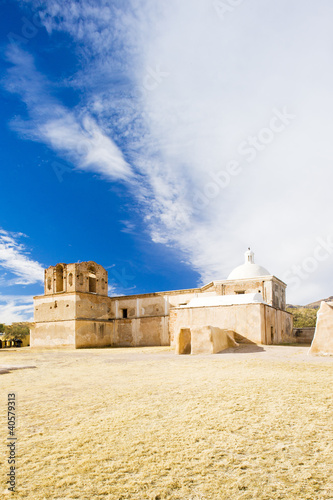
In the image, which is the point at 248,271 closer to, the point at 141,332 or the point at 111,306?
the point at 141,332

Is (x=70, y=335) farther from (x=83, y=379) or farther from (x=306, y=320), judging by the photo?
(x=306, y=320)

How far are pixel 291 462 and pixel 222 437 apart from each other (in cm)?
75

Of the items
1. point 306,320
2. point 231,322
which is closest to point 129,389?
point 231,322

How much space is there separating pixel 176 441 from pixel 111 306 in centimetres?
2712

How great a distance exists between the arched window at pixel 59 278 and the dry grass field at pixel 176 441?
2158cm

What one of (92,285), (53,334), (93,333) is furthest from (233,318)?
(53,334)

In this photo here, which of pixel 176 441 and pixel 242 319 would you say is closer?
pixel 176 441

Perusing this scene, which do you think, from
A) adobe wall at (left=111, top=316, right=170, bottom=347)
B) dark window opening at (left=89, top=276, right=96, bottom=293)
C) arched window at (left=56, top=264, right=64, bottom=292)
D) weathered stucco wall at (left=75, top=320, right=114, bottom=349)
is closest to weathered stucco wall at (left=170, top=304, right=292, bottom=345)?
adobe wall at (left=111, top=316, right=170, bottom=347)

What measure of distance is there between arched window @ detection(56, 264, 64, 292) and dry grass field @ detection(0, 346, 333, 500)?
21580 millimetres

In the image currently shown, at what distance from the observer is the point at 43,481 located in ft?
8.66

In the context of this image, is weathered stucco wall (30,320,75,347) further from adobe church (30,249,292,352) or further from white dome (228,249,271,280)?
white dome (228,249,271,280)

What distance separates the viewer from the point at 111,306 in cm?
2995

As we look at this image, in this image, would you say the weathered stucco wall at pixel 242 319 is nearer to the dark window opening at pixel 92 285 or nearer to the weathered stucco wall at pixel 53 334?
the weathered stucco wall at pixel 53 334

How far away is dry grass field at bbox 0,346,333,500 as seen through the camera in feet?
8.30
